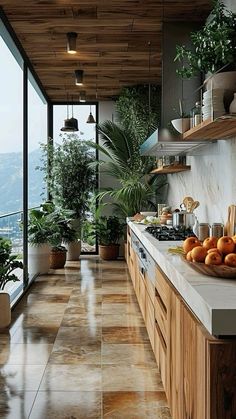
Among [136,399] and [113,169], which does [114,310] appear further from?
[113,169]

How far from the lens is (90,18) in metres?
4.84

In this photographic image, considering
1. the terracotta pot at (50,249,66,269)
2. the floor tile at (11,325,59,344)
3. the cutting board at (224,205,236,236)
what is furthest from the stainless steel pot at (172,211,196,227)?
the terracotta pot at (50,249,66,269)

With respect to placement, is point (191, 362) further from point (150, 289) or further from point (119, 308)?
point (119, 308)

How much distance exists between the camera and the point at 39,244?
6.97m

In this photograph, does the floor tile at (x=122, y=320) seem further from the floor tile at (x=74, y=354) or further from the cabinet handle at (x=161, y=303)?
the cabinet handle at (x=161, y=303)

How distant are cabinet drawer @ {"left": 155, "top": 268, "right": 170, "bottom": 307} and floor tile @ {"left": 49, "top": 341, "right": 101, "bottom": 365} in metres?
0.82

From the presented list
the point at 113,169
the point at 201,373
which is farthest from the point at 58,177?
the point at 201,373

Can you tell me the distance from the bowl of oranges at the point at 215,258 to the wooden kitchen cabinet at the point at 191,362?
0.17 m

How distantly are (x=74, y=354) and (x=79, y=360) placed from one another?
14cm

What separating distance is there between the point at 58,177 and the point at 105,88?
1657mm

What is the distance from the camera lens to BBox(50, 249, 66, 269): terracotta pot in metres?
7.57

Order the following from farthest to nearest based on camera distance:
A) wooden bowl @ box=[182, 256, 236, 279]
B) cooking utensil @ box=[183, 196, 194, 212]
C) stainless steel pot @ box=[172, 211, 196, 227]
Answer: cooking utensil @ box=[183, 196, 194, 212] < stainless steel pot @ box=[172, 211, 196, 227] < wooden bowl @ box=[182, 256, 236, 279]

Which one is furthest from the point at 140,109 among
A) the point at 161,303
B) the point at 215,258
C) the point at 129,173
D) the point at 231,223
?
the point at 215,258

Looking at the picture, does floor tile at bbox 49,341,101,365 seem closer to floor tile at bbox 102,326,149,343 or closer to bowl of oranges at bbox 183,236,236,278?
floor tile at bbox 102,326,149,343
